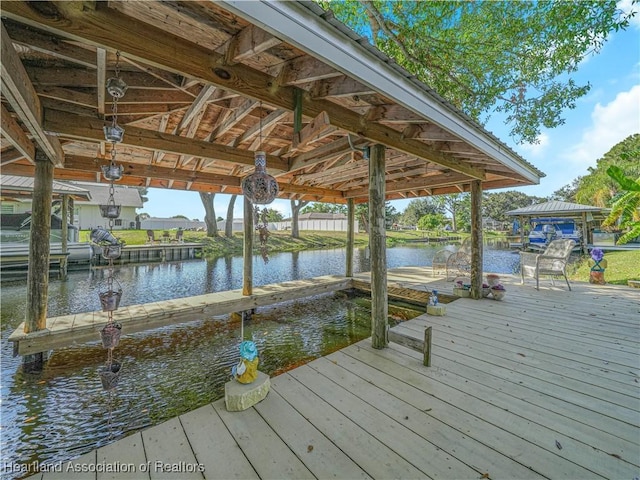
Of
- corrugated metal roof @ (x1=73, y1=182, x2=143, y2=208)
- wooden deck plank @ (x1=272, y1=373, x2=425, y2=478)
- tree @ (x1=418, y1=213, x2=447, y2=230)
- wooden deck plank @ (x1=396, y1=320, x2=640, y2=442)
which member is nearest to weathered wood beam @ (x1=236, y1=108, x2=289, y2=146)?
wooden deck plank @ (x1=272, y1=373, x2=425, y2=478)

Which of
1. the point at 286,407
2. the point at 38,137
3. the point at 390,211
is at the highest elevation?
the point at 390,211

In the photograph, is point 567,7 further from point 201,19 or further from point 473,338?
point 201,19

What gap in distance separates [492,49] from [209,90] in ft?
24.0

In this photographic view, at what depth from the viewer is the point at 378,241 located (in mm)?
3109

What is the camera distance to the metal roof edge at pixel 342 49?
122 cm

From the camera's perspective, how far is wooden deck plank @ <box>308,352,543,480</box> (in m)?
1.45

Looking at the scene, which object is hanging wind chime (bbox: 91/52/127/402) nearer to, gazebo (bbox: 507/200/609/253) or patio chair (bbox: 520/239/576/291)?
patio chair (bbox: 520/239/576/291)

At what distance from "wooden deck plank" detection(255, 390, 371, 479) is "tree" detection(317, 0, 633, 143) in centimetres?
667

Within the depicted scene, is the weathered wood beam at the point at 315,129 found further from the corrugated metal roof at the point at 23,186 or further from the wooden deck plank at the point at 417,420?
the corrugated metal roof at the point at 23,186

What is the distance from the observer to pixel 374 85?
181 centimetres

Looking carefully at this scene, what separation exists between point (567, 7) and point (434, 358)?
6.86m

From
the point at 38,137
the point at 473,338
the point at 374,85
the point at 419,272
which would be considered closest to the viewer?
the point at 374,85

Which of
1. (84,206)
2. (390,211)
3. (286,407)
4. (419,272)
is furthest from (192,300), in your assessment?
(390,211)

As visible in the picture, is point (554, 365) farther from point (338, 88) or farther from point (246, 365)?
point (338, 88)
